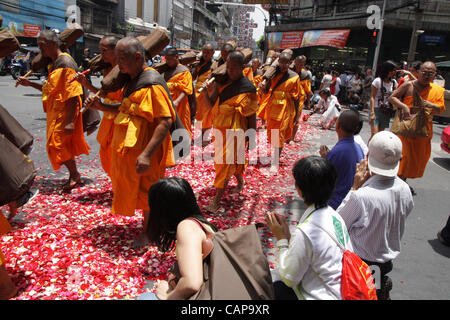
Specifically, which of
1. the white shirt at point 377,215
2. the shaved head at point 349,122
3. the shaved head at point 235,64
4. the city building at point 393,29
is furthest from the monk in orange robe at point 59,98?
the city building at point 393,29

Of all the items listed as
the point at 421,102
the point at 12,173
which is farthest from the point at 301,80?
the point at 12,173

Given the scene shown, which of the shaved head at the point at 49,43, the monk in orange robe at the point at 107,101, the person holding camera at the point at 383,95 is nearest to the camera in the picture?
the monk in orange robe at the point at 107,101

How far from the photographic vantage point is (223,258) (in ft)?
5.81

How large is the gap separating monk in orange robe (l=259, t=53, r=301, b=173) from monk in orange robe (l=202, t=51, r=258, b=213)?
1960mm

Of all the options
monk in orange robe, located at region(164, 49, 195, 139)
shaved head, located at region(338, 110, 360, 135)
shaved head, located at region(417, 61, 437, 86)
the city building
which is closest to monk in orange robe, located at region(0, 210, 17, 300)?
shaved head, located at region(338, 110, 360, 135)

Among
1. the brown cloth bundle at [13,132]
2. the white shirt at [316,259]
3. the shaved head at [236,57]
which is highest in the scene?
the shaved head at [236,57]

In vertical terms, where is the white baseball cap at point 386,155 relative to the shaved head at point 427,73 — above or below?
below

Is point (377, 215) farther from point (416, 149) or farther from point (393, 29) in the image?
point (393, 29)

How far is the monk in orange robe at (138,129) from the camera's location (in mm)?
3133

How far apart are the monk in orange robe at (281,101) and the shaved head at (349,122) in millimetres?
3403

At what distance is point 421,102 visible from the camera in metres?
5.02

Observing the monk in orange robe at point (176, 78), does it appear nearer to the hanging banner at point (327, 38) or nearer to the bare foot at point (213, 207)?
the bare foot at point (213, 207)
